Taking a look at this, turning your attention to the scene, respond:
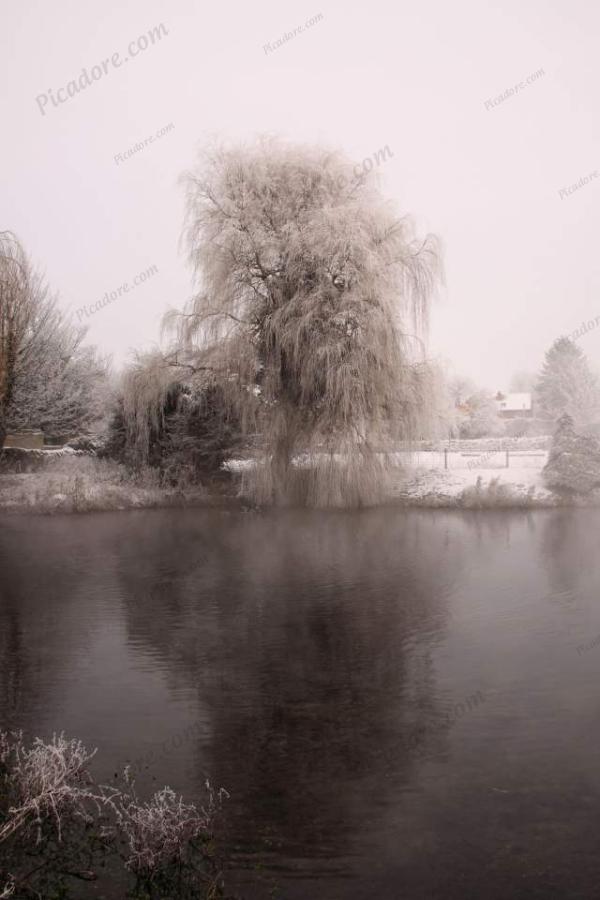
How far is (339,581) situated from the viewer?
14.1 metres

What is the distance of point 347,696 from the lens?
838 centimetres

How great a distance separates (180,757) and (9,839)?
5.57 ft

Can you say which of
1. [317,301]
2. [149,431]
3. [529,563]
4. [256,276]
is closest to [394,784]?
[529,563]

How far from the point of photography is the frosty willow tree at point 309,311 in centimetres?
2191

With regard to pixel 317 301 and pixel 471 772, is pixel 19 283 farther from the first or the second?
pixel 471 772

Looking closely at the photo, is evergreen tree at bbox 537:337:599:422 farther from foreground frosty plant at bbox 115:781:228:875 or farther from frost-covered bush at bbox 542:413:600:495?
foreground frosty plant at bbox 115:781:228:875

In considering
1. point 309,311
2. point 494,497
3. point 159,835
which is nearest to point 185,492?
point 309,311

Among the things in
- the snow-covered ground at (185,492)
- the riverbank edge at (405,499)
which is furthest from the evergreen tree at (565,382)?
the riverbank edge at (405,499)

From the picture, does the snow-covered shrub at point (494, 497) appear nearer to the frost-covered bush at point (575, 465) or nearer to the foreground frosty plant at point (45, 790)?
the frost-covered bush at point (575, 465)

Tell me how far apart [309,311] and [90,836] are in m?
17.8

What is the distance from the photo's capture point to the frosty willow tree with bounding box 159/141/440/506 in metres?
21.9

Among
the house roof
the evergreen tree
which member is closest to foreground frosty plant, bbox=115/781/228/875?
the evergreen tree

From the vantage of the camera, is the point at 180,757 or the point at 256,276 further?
the point at 256,276

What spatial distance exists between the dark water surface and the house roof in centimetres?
6871
